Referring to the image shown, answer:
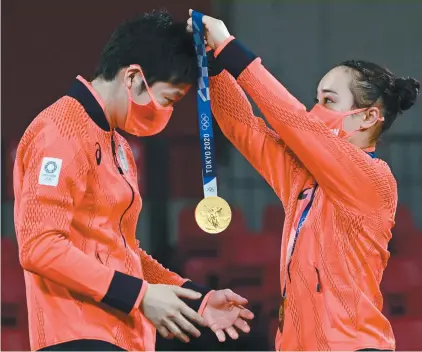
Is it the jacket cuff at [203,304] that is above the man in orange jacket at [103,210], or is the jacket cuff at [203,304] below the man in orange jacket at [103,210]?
below

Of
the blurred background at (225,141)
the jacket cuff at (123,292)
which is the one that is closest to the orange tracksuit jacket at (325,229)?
the jacket cuff at (123,292)

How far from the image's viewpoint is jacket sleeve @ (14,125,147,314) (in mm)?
1692

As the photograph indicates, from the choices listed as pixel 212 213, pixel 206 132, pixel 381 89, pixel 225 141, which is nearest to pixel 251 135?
pixel 206 132

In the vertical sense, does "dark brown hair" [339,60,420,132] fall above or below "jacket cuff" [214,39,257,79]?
below

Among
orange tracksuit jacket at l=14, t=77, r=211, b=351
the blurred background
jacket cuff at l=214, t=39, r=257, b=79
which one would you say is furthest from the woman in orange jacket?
the blurred background

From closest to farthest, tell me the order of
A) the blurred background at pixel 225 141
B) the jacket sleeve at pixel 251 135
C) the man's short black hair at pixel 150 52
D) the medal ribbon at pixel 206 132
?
the man's short black hair at pixel 150 52 < the medal ribbon at pixel 206 132 < the jacket sleeve at pixel 251 135 < the blurred background at pixel 225 141

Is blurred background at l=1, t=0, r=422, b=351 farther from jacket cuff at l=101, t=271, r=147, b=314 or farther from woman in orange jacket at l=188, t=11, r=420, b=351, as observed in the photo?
jacket cuff at l=101, t=271, r=147, b=314

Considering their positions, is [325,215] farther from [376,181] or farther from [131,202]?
[131,202]

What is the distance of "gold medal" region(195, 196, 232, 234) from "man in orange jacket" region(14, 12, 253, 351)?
0.20m

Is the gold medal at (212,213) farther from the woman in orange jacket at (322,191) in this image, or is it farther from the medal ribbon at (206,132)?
the woman in orange jacket at (322,191)

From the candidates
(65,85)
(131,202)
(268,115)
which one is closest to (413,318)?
(65,85)

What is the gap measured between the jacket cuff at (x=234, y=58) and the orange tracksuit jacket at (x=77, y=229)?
0.39 metres

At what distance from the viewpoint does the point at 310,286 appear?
7.00 ft

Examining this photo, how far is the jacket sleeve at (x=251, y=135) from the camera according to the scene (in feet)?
7.45
